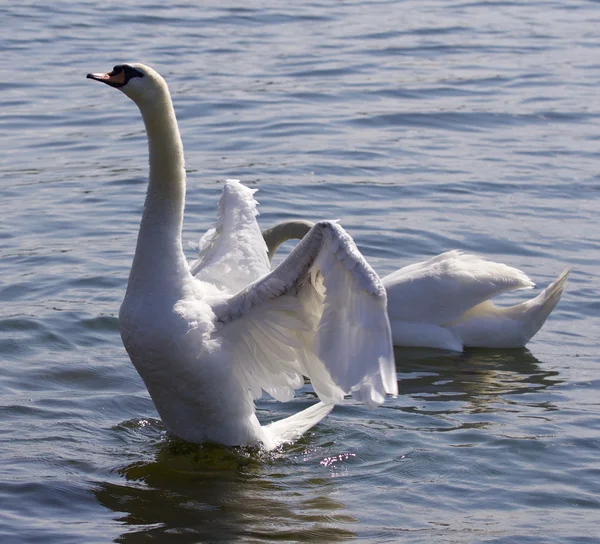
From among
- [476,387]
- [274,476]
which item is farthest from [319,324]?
[476,387]

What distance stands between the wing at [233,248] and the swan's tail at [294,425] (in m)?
0.81

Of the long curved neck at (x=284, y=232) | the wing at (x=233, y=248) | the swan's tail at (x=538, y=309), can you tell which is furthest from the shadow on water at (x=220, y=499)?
the long curved neck at (x=284, y=232)

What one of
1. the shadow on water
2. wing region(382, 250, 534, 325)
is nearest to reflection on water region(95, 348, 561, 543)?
the shadow on water

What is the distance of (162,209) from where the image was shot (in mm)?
6117

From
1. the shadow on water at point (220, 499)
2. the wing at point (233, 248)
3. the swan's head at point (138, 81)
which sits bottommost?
the shadow on water at point (220, 499)

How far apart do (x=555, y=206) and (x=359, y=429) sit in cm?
517

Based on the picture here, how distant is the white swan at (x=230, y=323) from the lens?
554 cm

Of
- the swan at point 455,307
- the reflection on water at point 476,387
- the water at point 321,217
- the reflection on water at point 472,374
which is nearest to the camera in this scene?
the water at point 321,217

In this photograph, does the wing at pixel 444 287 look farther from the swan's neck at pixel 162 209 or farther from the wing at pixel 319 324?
the swan's neck at pixel 162 209

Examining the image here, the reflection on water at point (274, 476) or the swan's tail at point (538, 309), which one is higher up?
the swan's tail at point (538, 309)

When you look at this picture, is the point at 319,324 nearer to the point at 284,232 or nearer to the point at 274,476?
the point at 274,476

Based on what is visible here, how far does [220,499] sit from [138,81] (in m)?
2.11

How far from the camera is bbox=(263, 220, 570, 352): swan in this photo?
8883 mm

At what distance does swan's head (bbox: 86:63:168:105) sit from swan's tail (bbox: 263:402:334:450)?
6.42 feet
